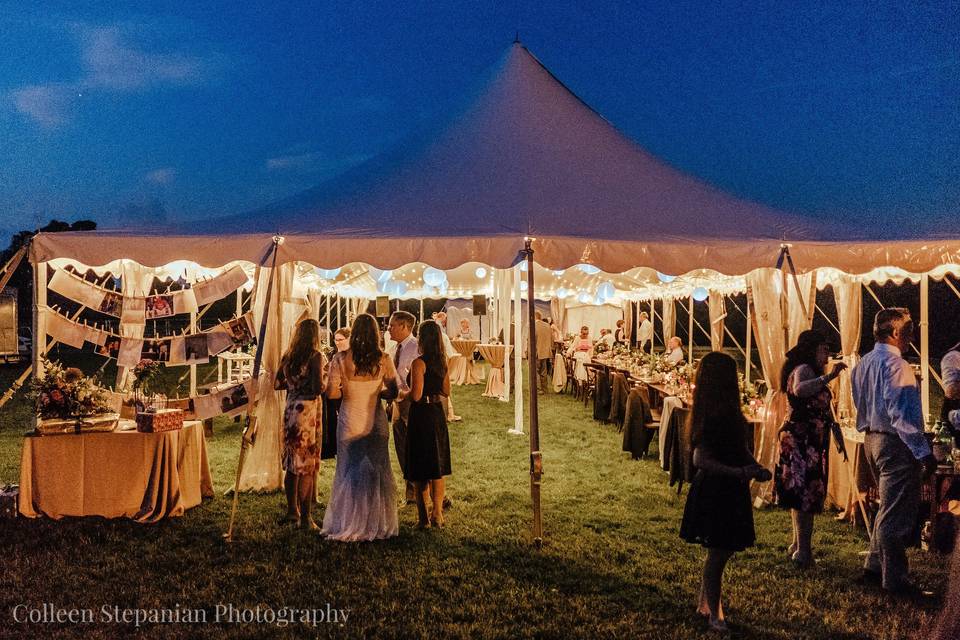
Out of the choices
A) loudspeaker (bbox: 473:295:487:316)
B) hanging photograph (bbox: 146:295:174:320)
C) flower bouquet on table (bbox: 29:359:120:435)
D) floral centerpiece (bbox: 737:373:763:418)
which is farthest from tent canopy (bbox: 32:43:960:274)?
loudspeaker (bbox: 473:295:487:316)

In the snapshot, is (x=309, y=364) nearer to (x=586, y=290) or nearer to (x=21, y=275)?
(x=586, y=290)

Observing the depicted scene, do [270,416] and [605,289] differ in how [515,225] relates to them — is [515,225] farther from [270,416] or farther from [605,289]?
[605,289]

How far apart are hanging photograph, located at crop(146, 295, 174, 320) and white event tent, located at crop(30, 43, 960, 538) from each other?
0.39 m

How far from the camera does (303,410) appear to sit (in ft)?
17.2

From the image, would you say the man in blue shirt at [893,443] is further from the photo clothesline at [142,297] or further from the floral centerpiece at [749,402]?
the photo clothesline at [142,297]

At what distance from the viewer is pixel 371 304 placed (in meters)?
19.5

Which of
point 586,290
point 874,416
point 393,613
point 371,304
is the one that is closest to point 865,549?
point 874,416

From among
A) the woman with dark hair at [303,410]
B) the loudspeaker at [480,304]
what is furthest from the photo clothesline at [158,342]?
the loudspeaker at [480,304]

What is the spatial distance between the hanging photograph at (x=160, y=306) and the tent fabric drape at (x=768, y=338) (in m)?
5.45

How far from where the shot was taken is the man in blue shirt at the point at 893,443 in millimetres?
3920

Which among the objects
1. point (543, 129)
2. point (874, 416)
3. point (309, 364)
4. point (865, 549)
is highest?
point (543, 129)

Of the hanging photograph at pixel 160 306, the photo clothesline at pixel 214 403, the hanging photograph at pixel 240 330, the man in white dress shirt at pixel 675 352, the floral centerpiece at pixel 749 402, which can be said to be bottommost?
the floral centerpiece at pixel 749 402

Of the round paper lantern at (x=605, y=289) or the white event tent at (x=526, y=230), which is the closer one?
the white event tent at (x=526, y=230)

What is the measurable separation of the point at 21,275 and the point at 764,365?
124 ft
